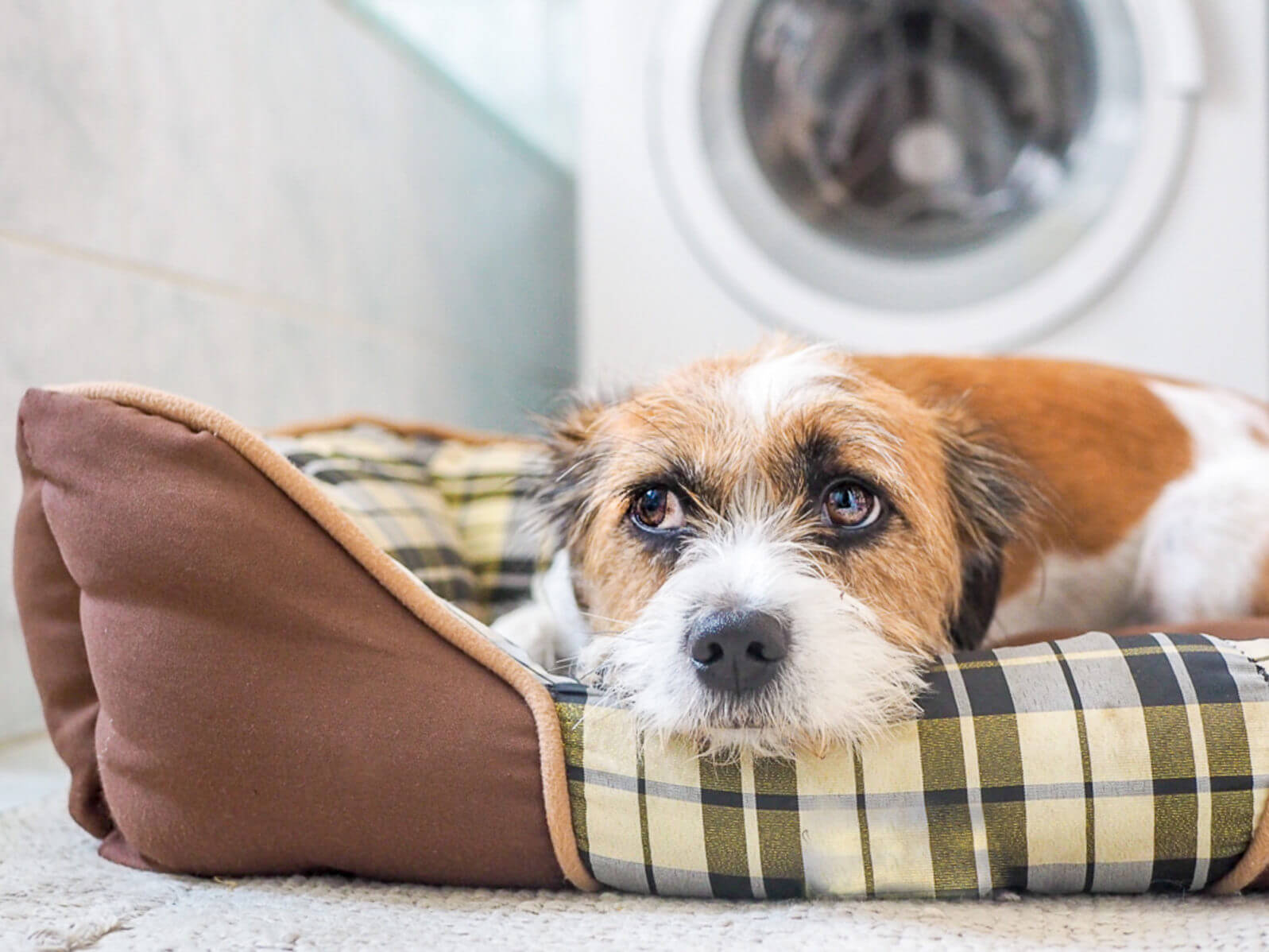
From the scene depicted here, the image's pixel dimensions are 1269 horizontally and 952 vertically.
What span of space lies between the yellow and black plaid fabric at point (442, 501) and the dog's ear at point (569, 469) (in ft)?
0.14

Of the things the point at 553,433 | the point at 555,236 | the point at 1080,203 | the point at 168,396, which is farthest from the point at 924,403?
the point at 555,236

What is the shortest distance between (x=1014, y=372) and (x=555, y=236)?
239cm

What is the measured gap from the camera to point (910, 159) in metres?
2.34

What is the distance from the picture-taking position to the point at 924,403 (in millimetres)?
1228

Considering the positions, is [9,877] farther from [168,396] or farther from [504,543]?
[504,543]

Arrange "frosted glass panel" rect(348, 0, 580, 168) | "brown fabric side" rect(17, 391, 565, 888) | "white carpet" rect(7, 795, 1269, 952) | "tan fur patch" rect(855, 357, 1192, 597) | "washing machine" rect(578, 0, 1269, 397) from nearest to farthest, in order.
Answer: "white carpet" rect(7, 795, 1269, 952), "brown fabric side" rect(17, 391, 565, 888), "tan fur patch" rect(855, 357, 1192, 597), "washing machine" rect(578, 0, 1269, 397), "frosted glass panel" rect(348, 0, 580, 168)

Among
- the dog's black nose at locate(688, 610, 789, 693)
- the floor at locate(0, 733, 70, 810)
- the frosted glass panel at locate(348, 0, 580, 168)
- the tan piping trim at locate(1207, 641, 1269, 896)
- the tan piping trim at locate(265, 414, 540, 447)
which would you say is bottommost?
the floor at locate(0, 733, 70, 810)

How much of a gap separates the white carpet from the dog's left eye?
0.33 m

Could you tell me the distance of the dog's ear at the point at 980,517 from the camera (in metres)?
1.15

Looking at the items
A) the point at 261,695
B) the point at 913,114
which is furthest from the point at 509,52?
the point at 261,695

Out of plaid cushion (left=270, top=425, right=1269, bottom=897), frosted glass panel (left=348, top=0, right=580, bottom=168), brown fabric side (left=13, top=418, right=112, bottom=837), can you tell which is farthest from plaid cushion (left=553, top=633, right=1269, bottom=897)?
frosted glass panel (left=348, top=0, right=580, bottom=168)

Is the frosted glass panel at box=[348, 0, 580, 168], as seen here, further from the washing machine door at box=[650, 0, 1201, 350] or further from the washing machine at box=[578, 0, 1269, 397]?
the washing machine door at box=[650, 0, 1201, 350]

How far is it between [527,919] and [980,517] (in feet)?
1.99

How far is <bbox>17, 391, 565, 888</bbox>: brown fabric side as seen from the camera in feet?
2.87
